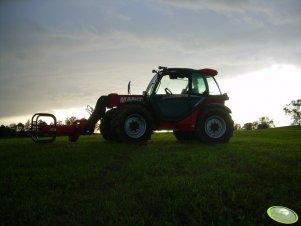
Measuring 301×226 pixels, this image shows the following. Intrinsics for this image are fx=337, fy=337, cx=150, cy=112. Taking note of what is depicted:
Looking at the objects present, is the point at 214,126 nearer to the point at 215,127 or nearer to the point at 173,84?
the point at 215,127

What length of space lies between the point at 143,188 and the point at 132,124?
5323mm

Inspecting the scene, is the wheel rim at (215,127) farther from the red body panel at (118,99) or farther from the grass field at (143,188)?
the grass field at (143,188)

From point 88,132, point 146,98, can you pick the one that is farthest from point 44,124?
point 146,98

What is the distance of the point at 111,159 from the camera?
341 inches

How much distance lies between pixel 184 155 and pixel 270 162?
2221mm

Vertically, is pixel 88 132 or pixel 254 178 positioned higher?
pixel 88 132

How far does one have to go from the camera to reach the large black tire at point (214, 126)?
1260 centimetres

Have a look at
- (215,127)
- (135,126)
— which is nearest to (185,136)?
(215,127)

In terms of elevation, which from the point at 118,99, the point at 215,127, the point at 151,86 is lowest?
the point at 215,127

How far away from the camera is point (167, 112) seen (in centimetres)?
1232

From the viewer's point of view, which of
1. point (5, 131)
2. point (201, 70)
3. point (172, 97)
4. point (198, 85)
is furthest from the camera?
point (5, 131)

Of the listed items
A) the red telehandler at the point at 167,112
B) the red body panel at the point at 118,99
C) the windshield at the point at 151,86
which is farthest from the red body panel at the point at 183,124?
the red body panel at the point at 118,99

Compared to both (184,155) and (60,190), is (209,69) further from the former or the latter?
(60,190)

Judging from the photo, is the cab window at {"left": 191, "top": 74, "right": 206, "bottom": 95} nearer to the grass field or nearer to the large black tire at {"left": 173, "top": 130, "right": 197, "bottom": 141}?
the large black tire at {"left": 173, "top": 130, "right": 197, "bottom": 141}
